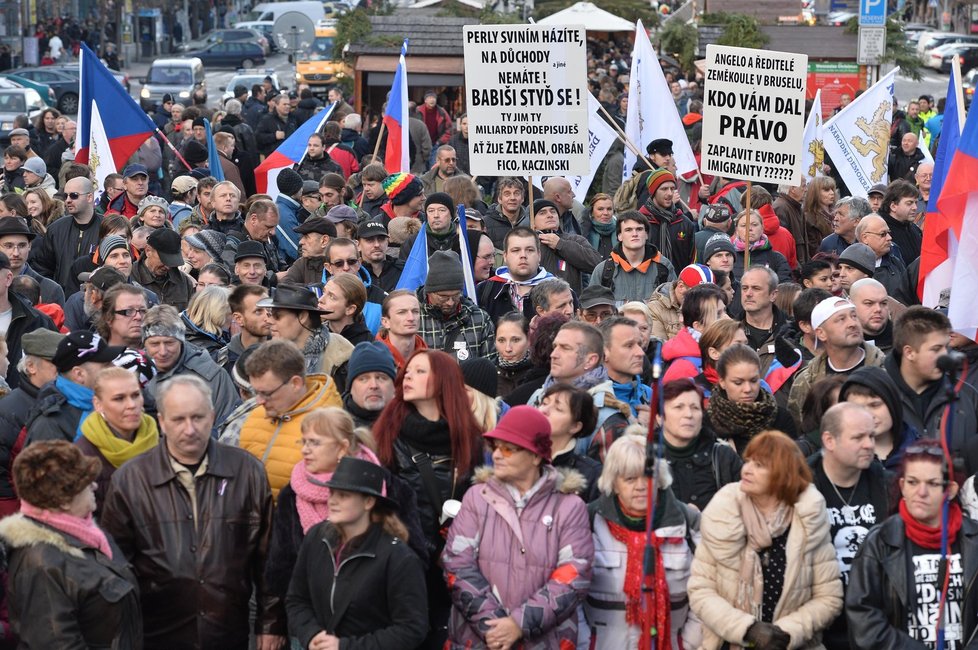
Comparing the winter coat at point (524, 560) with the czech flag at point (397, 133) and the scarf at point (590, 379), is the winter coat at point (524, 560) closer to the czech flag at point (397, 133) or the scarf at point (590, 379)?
the scarf at point (590, 379)

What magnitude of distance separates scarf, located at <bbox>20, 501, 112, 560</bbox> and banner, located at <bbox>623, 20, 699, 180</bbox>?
9.84 m

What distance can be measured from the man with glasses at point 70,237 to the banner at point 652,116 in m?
5.27

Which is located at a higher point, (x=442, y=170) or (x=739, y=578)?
(x=442, y=170)

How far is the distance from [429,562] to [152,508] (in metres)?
1.13

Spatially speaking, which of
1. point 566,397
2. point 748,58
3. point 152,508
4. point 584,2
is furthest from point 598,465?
point 584,2

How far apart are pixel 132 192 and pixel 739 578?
8.80 metres

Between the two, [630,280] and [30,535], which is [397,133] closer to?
[630,280]

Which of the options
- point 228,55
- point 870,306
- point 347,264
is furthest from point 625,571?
point 228,55

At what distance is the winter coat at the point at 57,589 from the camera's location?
217 inches

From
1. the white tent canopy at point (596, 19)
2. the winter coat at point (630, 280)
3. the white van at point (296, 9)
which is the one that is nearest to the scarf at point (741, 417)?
the winter coat at point (630, 280)

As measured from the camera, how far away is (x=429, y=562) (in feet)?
20.6

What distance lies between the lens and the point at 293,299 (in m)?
7.88

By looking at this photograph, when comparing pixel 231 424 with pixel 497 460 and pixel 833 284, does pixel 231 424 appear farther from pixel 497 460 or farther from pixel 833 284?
pixel 833 284

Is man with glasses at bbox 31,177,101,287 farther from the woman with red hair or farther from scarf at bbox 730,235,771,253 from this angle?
the woman with red hair
